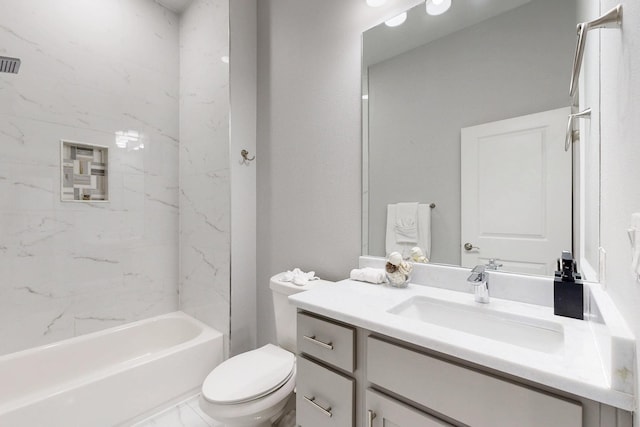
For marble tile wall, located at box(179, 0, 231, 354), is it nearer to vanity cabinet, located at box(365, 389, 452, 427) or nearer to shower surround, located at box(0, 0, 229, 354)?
shower surround, located at box(0, 0, 229, 354)

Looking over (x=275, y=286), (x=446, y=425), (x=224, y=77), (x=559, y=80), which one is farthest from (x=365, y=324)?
(x=224, y=77)

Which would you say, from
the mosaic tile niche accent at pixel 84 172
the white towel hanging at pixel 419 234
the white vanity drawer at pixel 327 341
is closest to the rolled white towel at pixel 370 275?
the white towel hanging at pixel 419 234

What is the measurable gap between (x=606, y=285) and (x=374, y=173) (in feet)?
3.22

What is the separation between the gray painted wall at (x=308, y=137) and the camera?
5.39 ft

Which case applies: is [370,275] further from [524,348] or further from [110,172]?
[110,172]

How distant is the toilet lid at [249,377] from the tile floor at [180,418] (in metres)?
0.53

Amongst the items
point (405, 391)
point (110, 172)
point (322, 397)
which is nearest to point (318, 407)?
point (322, 397)

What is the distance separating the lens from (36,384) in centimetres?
182

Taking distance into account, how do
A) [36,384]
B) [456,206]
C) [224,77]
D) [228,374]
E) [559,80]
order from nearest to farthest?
1. [559,80]
2. [456,206]
3. [228,374]
4. [36,384]
5. [224,77]

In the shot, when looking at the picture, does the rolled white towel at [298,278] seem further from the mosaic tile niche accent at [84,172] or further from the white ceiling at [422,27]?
the mosaic tile niche accent at [84,172]

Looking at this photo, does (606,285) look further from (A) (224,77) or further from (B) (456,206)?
(A) (224,77)

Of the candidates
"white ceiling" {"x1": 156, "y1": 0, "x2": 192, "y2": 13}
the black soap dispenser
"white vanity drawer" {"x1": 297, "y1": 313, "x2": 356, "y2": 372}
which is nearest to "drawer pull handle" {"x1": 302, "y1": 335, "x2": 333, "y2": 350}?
"white vanity drawer" {"x1": 297, "y1": 313, "x2": 356, "y2": 372}

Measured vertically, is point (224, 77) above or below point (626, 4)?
above

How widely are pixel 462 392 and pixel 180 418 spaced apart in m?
1.76
